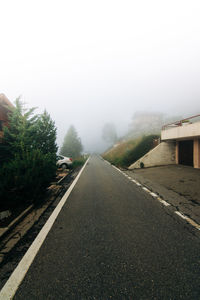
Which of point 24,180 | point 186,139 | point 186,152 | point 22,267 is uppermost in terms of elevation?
point 186,139

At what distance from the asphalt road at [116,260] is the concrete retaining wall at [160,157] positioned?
1253 centimetres

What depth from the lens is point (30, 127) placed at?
1503 centimetres

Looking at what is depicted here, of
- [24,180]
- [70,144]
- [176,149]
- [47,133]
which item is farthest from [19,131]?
[70,144]

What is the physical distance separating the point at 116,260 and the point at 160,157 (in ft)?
50.5

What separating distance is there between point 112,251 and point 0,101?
2139cm

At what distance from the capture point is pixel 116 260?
87.4 inches

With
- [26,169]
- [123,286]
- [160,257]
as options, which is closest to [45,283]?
[123,286]

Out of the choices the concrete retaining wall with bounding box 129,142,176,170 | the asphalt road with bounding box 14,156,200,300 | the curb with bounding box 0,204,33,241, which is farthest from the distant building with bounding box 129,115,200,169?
the curb with bounding box 0,204,33,241

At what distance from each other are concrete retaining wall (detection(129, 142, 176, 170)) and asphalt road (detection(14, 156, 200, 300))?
1253cm

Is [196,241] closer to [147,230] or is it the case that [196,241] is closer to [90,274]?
[147,230]

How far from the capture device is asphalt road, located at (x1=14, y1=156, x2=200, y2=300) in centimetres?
172

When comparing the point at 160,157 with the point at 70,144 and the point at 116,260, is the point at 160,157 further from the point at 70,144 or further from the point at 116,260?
the point at 70,144

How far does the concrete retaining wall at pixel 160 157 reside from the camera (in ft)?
52.1

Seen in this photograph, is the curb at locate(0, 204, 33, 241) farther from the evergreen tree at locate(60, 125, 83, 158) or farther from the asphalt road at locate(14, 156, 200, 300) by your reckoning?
the evergreen tree at locate(60, 125, 83, 158)
